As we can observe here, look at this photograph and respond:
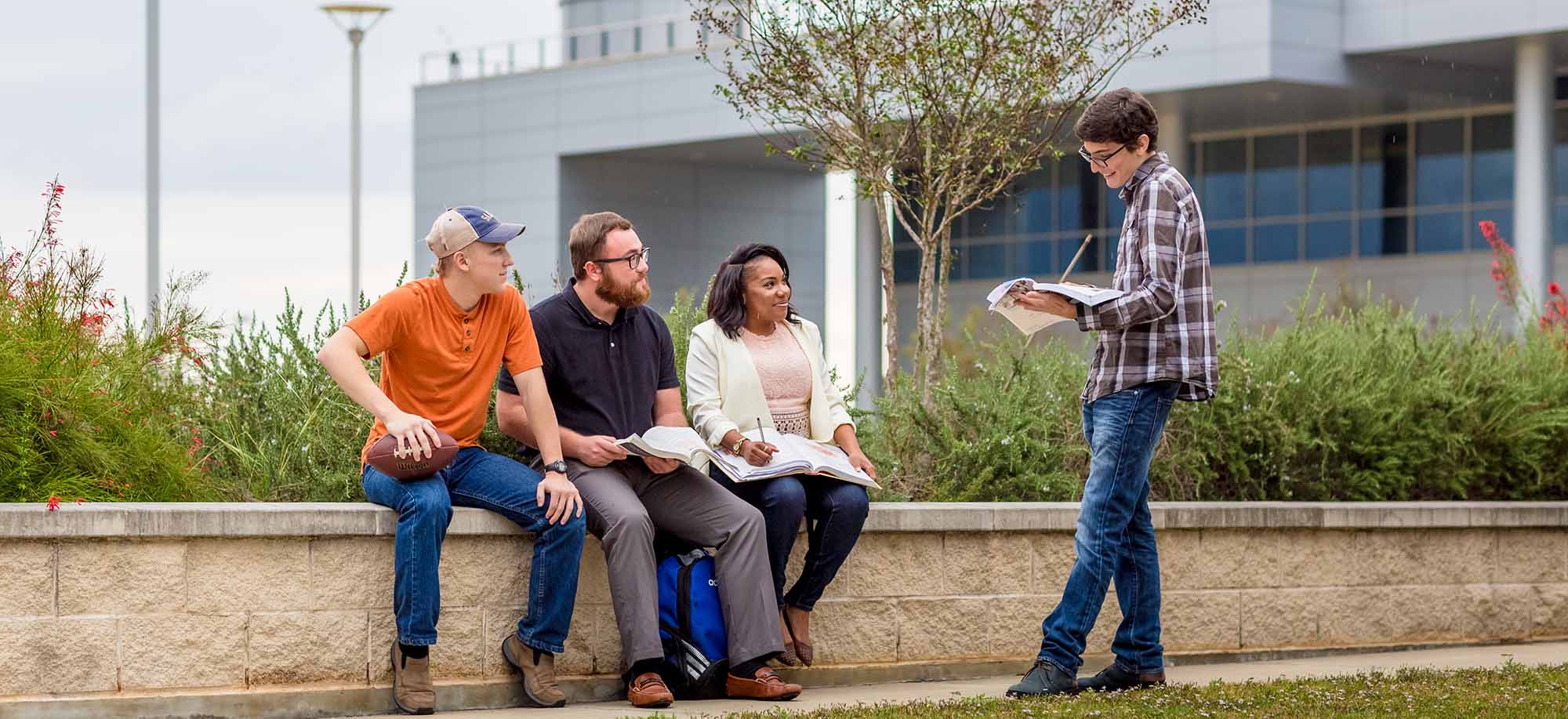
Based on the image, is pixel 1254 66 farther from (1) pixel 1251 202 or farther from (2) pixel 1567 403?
(2) pixel 1567 403

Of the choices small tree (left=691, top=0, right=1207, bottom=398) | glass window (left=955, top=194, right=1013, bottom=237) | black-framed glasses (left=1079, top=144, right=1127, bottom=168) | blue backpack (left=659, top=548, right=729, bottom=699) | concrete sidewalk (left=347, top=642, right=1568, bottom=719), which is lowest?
concrete sidewalk (left=347, top=642, right=1568, bottom=719)

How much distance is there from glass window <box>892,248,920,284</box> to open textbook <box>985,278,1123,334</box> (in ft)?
109

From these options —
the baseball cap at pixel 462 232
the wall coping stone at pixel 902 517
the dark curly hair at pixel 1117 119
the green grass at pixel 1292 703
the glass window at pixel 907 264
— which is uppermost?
the glass window at pixel 907 264

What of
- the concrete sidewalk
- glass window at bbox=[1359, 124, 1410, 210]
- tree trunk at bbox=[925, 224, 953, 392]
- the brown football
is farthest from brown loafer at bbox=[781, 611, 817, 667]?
glass window at bbox=[1359, 124, 1410, 210]

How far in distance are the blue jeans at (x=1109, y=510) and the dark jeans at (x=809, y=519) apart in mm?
811

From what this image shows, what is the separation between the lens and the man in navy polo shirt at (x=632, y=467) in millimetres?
6402

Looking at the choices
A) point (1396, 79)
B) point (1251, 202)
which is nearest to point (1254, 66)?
point (1396, 79)

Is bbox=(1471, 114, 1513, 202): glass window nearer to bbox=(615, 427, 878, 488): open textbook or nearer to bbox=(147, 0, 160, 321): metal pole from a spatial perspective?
bbox=(147, 0, 160, 321): metal pole

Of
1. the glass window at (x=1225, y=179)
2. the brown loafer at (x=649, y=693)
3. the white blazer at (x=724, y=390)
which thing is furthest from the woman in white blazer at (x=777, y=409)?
the glass window at (x=1225, y=179)

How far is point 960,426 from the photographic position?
8.78 meters

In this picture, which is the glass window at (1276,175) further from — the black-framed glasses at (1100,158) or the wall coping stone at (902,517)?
the black-framed glasses at (1100,158)

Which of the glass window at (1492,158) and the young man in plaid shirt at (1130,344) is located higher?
the glass window at (1492,158)

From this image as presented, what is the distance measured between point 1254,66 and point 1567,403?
71.0 feet

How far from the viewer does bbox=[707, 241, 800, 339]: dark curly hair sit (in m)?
7.08
